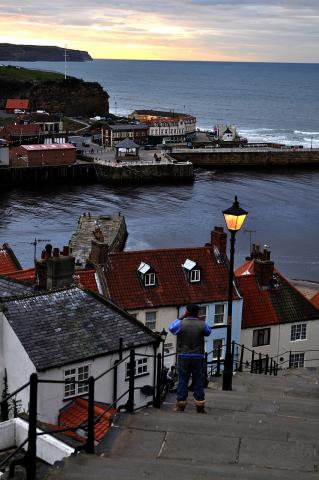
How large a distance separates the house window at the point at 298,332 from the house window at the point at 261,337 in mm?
1101

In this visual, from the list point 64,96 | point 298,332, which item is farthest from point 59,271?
point 64,96

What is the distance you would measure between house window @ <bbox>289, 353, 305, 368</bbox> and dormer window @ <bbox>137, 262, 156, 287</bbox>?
6.38 m

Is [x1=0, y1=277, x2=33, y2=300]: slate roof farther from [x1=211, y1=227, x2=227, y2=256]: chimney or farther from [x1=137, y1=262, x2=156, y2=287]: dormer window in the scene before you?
[x1=211, y1=227, x2=227, y2=256]: chimney

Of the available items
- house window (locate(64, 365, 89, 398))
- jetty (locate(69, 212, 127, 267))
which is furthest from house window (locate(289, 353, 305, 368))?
jetty (locate(69, 212, 127, 267))

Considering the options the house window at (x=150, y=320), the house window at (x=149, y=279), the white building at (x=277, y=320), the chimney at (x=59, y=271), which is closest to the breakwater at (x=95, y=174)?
the white building at (x=277, y=320)

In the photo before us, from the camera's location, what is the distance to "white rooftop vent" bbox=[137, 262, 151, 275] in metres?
29.3

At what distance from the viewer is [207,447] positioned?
7.64 metres

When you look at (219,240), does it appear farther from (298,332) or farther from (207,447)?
(207,447)

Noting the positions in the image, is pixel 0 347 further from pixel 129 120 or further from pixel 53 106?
pixel 53 106

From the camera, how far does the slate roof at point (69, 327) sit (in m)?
18.1

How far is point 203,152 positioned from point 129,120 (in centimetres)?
3367

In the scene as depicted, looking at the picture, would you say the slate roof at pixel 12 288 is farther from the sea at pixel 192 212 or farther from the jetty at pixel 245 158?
the jetty at pixel 245 158

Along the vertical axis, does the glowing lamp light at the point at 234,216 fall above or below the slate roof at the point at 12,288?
above

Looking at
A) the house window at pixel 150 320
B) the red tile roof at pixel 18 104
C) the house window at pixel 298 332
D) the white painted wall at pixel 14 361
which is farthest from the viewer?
the red tile roof at pixel 18 104
